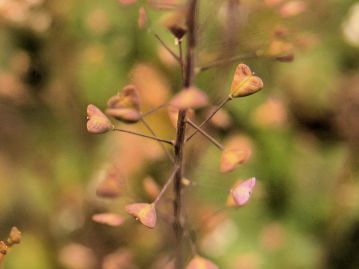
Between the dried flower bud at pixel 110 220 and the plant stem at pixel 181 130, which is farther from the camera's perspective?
the dried flower bud at pixel 110 220

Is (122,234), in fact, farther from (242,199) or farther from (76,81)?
(242,199)

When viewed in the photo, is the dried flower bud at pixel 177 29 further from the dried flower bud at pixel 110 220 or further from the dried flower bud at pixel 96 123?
the dried flower bud at pixel 110 220

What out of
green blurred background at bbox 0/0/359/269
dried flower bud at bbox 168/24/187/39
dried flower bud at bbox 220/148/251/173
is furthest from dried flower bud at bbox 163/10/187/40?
green blurred background at bbox 0/0/359/269

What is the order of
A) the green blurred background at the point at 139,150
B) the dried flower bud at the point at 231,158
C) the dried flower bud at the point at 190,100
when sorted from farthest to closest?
the green blurred background at the point at 139,150 → the dried flower bud at the point at 231,158 → the dried flower bud at the point at 190,100

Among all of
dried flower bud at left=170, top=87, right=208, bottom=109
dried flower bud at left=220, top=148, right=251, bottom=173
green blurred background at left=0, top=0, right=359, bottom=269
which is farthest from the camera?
green blurred background at left=0, top=0, right=359, bottom=269

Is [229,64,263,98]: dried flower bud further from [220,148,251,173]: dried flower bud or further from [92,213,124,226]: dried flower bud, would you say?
[92,213,124,226]: dried flower bud

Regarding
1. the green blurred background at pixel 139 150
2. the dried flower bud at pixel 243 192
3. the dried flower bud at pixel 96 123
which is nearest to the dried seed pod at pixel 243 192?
the dried flower bud at pixel 243 192

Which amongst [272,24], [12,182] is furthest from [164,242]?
[272,24]

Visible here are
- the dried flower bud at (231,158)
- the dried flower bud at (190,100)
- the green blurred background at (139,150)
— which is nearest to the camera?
the dried flower bud at (190,100)
